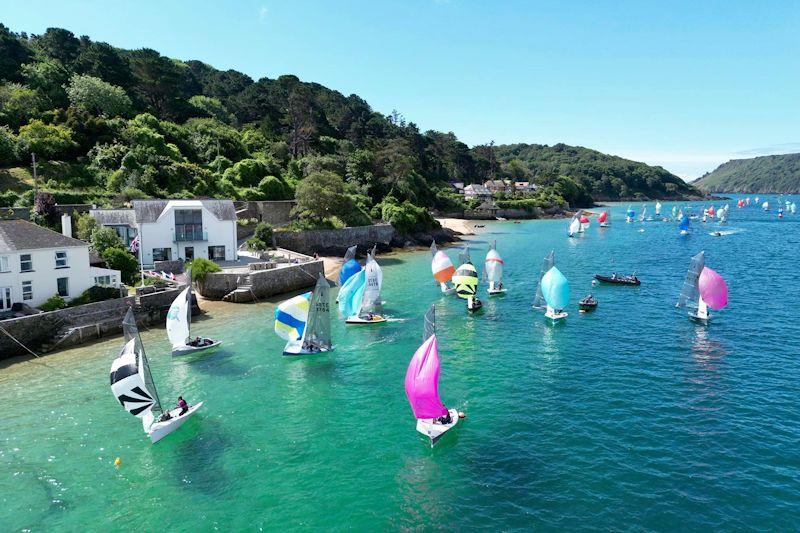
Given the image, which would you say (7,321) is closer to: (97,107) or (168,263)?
(168,263)

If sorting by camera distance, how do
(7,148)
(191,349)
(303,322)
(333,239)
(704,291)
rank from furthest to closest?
(333,239)
(7,148)
(704,291)
(303,322)
(191,349)

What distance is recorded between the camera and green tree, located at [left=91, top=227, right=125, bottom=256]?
52812 millimetres

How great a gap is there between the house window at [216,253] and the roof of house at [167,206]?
3.70 m

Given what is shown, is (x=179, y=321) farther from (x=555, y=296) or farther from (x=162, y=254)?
(x=555, y=296)

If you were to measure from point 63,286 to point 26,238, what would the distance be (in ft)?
15.4

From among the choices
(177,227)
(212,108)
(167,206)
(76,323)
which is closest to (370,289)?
(76,323)

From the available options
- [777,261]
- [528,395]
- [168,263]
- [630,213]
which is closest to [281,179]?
[168,263]

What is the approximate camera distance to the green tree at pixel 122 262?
5059cm

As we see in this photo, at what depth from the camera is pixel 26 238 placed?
41.8 m

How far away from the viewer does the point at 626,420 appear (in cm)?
2830

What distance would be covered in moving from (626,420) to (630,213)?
153 m

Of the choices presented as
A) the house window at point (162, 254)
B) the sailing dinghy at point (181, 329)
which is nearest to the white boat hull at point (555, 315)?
the sailing dinghy at point (181, 329)

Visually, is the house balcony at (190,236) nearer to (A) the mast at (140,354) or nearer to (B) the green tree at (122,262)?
(B) the green tree at (122,262)

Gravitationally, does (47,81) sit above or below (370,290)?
above
